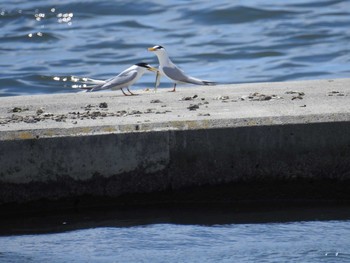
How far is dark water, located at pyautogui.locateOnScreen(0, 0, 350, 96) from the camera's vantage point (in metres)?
16.8

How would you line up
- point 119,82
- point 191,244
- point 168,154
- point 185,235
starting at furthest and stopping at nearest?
1. point 119,82
2. point 168,154
3. point 185,235
4. point 191,244

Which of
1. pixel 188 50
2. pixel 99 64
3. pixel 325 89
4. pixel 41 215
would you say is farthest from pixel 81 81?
pixel 41 215

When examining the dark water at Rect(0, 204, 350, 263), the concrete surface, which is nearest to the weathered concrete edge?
the concrete surface

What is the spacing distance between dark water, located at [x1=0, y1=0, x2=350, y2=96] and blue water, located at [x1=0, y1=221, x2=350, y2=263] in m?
9.20

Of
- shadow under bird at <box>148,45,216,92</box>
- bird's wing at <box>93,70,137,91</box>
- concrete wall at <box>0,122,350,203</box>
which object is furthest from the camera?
shadow under bird at <box>148,45,216,92</box>

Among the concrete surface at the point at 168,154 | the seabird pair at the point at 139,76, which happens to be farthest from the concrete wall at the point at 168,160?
the seabird pair at the point at 139,76

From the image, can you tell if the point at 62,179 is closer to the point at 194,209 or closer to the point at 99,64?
the point at 194,209

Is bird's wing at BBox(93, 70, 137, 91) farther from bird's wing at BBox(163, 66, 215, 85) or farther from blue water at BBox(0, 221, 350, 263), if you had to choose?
blue water at BBox(0, 221, 350, 263)

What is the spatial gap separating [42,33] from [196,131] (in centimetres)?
1519

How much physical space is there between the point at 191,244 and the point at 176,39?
1463 centimetres

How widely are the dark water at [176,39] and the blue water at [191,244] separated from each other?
9199 mm

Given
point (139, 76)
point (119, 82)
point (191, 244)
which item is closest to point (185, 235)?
point (191, 244)

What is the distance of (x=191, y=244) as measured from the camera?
5742 millimetres

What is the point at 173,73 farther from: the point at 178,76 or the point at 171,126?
the point at 171,126
